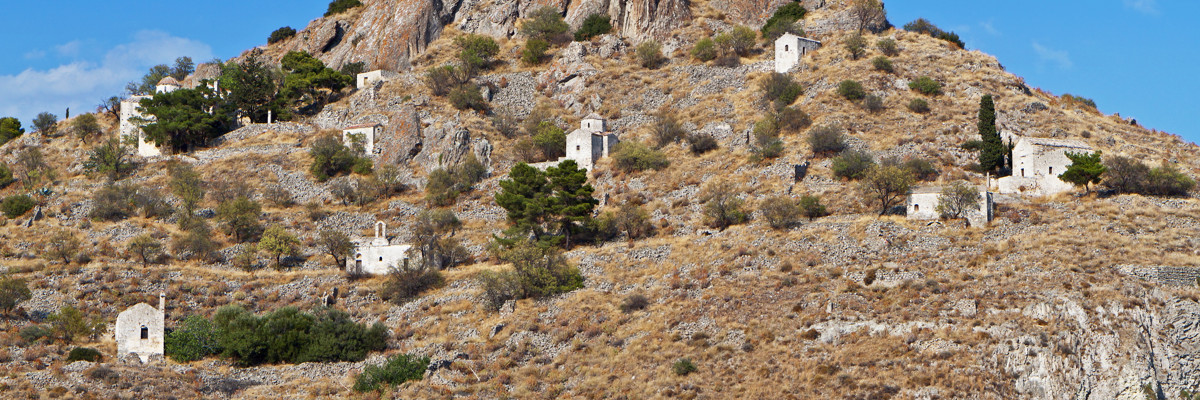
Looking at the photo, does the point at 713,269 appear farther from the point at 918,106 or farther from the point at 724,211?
the point at 918,106

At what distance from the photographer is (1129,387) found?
4488 centimetres

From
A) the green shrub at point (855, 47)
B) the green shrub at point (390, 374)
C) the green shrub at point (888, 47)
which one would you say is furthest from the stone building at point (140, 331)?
the green shrub at point (888, 47)

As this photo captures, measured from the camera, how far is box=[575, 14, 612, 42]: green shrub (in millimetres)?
102500

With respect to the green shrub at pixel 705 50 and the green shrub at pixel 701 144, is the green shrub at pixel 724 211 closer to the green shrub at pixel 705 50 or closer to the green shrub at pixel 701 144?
the green shrub at pixel 701 144

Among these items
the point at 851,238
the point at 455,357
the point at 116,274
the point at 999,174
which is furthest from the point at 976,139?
the point at 116,274

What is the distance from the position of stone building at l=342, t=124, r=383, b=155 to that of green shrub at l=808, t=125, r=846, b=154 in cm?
3168

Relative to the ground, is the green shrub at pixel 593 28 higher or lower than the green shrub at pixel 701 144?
higher

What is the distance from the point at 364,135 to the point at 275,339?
32.5m

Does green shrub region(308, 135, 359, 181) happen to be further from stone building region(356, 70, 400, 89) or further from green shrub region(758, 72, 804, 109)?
green shrub region(758, 72, 804, 109)

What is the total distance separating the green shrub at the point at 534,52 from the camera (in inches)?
3947

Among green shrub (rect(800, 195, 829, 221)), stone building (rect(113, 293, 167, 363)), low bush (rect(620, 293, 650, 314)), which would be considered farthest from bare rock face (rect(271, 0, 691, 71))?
stone building (rect(113, 293, 167, 363))

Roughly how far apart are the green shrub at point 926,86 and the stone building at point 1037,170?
14.5m

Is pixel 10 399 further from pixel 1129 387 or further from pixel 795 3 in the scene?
pixel 795 3

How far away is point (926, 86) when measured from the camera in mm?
81625
